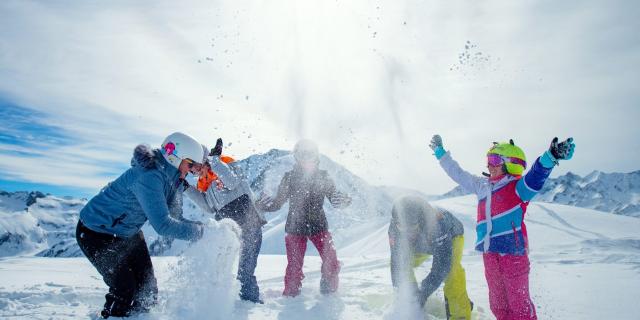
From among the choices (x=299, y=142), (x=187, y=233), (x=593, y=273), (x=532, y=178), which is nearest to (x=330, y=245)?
(x=299, y=142)

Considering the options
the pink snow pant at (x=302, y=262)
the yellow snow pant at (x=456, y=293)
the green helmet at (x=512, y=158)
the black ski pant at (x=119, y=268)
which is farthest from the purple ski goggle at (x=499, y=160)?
the black ski pant at (x=119, y=268)

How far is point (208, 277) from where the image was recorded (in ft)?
16.2

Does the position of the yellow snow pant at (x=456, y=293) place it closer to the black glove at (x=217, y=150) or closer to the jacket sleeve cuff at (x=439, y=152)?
the jacket sleeve cuff at (x=439, y=152)

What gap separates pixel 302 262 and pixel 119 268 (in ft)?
9.21

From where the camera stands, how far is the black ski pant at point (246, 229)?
19.5 feet

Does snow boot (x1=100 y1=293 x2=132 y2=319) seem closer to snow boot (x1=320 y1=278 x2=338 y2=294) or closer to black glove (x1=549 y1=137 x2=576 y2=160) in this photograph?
snow boot (x1=320 y1=278 x2=338 y2=294)

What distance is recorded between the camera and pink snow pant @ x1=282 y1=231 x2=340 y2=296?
6.41m

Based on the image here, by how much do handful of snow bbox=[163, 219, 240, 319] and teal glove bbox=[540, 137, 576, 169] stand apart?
3.75 metres

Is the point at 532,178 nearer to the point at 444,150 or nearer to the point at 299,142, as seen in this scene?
the point at 444,150

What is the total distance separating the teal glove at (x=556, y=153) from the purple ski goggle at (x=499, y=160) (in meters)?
0.59

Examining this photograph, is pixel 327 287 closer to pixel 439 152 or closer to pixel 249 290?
pixel 249 290

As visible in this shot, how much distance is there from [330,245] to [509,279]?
9.75ft

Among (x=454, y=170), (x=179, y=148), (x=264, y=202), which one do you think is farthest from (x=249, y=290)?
(x=454, y=170)

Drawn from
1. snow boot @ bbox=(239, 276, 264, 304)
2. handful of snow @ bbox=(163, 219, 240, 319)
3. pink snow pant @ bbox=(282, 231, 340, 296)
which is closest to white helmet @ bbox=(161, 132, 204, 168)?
handful of snow @ bbox=(163, 219, 240, 319)
